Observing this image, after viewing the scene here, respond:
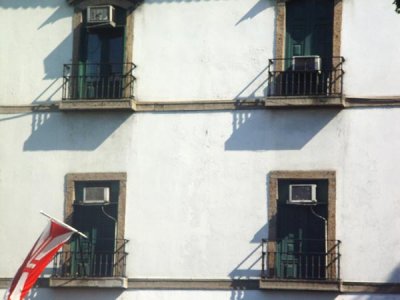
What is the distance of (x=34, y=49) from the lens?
1086 inches

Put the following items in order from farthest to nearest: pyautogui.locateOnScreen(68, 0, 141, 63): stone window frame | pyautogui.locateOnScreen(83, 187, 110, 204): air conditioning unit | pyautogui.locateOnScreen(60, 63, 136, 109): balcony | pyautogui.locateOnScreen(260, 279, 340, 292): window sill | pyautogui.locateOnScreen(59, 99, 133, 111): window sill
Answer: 1. pyautogui.locateOnScreen(68, 0, 141, 63): stone window frame
2. pyautogui.locateOnScreen(60, 63, 136, 109): balcony
3. pyautogui.locateOnScreen(59, 99, 133, 111): window sill
4. pyautogui.locateOnScreen(83, 187, 110, 204): air conditioning unit
5. pyautogui.locateOnScreen(260, 279, 340, 292): window sill

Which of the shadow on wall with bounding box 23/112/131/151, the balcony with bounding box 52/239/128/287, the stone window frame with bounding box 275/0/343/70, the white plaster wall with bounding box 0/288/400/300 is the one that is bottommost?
the white plaster wall with bounding box 0/288/400/300

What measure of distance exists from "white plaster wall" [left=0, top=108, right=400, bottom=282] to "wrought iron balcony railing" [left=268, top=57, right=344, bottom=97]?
40 cm

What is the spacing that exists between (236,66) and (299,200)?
3.01 m

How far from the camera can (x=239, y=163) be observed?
2603 cm

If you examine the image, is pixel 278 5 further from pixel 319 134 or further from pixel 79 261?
pixel 79 261

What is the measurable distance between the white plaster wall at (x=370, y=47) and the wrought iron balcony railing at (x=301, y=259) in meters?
2.97

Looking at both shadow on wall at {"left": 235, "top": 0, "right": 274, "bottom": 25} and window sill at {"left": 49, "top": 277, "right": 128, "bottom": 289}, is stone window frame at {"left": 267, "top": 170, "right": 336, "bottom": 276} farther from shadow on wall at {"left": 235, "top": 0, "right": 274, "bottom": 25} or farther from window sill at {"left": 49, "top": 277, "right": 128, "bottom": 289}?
shadow on wall at {"left": 235, "top": 0, "right": 274, "bottom": 25}

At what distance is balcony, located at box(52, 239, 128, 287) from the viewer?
2612cm

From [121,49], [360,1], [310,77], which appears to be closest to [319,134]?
[310,77]

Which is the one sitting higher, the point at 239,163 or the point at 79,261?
the point at 239,163

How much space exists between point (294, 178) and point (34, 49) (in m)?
6.07

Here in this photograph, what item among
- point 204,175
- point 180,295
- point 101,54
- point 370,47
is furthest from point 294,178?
point 101,54

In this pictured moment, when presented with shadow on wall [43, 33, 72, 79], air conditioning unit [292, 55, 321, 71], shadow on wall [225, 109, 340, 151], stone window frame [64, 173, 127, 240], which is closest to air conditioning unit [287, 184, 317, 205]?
shadow on wall [225, 109, 340, 151]
